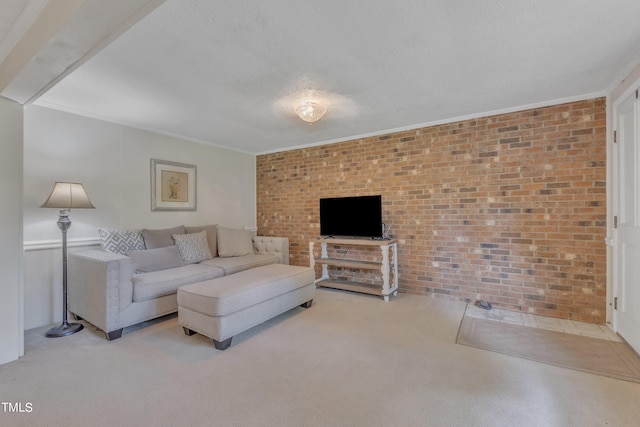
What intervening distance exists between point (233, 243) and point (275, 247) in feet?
2.21

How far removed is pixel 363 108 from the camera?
3.07 meters

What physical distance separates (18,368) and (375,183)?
3868mm

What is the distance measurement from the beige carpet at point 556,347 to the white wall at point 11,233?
3.47 metres

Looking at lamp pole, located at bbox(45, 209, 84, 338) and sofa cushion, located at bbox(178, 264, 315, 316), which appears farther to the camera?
lamp pole, located at bbox(45, 209, 84, 338)

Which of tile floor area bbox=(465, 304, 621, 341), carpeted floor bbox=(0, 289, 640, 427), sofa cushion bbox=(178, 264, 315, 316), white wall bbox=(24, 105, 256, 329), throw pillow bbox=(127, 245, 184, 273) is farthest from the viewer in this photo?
throw pillow bbox=(127, 245, 184, 273)

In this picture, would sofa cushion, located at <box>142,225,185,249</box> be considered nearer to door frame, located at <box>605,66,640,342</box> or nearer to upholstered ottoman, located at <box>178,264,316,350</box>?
upholstered ottoman, located at <box>178,264,316,350</box>

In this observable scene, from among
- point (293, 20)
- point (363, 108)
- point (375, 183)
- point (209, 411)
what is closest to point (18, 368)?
point (209, 411)

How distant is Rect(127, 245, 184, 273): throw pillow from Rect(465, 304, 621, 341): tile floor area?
333 cm

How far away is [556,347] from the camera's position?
2.29 metres

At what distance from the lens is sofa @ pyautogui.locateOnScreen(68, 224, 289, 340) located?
249 centimetres

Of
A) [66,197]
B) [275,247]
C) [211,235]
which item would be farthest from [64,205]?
[275,247]

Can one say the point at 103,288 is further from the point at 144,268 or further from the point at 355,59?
the point at 355,59

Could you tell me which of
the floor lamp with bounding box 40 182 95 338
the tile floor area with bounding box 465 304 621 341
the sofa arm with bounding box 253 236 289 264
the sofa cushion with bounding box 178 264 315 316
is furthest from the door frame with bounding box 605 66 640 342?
the floor lamp with bounding box 40 182 95 338

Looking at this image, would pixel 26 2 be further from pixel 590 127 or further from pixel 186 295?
pixel 590 127
